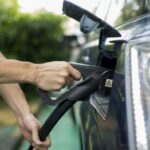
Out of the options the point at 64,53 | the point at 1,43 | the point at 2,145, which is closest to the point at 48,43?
the point at 64,53

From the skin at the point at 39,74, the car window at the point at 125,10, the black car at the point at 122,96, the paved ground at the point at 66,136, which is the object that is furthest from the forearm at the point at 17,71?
the car window at the point at 125,10

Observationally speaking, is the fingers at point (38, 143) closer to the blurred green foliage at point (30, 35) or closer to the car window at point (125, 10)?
the car window at point (125, 10)

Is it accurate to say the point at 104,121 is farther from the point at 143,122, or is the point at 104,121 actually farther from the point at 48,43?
the point at 48,43

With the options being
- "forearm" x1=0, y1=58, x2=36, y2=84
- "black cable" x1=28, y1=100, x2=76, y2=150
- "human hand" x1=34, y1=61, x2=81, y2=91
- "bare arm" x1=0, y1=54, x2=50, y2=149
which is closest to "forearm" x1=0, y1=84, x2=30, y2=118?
"bare arm" x1=0, y1=54, x2=50, y2=149

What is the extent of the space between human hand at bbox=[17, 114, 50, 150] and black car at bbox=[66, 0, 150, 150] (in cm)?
21

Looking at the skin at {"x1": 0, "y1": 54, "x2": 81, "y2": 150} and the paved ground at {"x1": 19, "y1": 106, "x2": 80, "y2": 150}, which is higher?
the skin at {"x1": 0, "y1": 54, "x2": 81, "y2": 150}

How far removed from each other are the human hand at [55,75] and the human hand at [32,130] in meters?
0.37

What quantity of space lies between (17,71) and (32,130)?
0.46m

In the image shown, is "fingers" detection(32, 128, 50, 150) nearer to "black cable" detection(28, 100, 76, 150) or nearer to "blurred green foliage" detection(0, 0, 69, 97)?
"black cable" detection(28, 100, 76, 150)

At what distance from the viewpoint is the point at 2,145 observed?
5746 mm

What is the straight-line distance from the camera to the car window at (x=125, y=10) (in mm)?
2746

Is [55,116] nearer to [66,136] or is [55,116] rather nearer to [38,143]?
[38,143]

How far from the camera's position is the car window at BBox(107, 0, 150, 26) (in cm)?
275

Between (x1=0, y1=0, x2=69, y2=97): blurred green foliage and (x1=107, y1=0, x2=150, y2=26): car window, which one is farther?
(x1=0, y1=0, x2=69, y2=97): blurred green foliage
